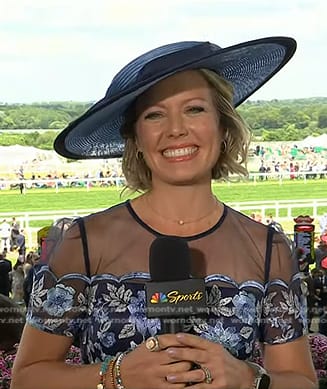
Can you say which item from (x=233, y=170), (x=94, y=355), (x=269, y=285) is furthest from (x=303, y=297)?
(x=94, y=355)

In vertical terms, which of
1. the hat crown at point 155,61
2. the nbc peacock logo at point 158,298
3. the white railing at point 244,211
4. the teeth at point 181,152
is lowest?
the white railing at point 244,211

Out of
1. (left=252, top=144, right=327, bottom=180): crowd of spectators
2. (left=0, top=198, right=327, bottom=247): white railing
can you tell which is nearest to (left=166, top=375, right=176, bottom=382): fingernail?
(left=0, top=198, right=327, bottom=247): white railing

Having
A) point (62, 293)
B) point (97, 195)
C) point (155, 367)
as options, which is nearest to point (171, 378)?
point (155, 367)

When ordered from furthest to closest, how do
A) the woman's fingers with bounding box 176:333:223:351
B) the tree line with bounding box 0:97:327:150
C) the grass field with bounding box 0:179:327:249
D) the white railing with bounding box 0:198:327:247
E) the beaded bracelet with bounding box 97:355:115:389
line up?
1. the grass field with bounding box 0:179:327:249
2. the tree line with bounding box 0:97:327:150
3. the white railing with bounding box 0:198:327:247
4. the beaded bracelet with bounding box 97:355:115:389
5. the woman's fingers with bounding box 176:333:223:351

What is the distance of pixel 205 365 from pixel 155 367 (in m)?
0.06

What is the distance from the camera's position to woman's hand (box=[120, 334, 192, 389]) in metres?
0.87

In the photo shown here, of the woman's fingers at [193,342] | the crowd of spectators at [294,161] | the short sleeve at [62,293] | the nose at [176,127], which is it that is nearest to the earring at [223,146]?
the nose at [176,127]

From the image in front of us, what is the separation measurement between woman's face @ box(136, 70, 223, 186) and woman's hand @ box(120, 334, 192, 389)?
283mm

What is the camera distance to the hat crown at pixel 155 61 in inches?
42.6

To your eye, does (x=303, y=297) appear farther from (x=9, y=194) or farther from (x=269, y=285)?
(x=9, y=194)

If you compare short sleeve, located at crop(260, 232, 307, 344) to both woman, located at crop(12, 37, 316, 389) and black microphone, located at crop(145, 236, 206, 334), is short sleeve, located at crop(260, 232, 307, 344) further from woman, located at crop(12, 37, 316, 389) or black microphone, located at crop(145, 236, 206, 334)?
black microphone, located at crop(145, 236, 206, 334)

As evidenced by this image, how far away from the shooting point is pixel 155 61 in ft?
3.61

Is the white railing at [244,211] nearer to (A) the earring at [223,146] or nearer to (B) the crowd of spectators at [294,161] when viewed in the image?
(B) the crowd of spectators at [294,161]

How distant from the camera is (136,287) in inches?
41.9
